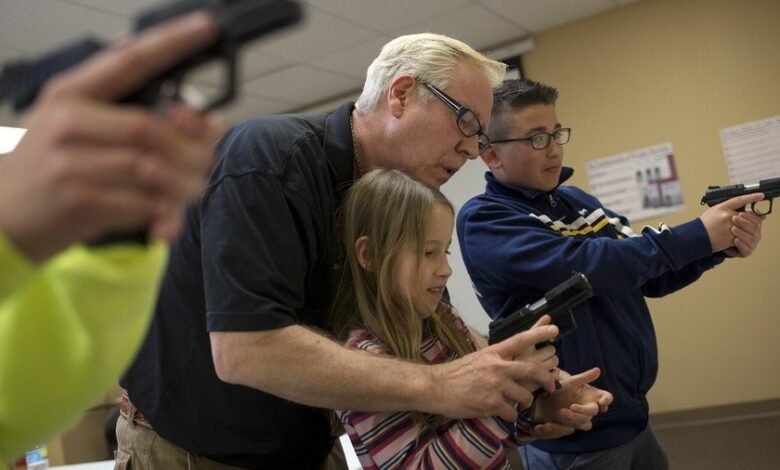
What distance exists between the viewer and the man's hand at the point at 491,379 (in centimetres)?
115

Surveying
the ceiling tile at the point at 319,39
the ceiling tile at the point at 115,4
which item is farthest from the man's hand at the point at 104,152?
the ceiling tile at the point at 319,39

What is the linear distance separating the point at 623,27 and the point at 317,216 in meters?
4.34

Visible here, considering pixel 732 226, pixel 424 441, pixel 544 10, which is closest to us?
pixel 424 441

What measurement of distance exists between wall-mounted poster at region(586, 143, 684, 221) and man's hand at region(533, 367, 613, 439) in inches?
150

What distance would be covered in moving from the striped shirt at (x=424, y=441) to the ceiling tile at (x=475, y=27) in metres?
3.83

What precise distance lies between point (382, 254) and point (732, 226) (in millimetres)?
954

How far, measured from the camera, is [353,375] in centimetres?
113

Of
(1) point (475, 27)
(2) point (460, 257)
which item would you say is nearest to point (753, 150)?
(1) point (475, 27)

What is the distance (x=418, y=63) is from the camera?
1578 mm

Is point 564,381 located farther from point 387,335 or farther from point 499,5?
point 499,5

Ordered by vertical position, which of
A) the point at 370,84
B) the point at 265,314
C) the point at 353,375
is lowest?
the point at 353,375

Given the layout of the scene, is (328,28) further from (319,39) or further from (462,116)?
(462,116)

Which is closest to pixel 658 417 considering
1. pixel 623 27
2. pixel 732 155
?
pixel 732 155

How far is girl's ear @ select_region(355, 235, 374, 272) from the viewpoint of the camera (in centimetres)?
141
